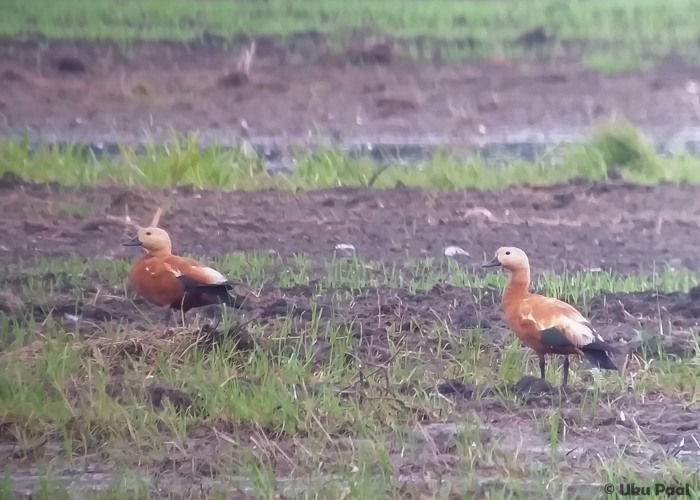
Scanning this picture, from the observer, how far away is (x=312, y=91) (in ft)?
9.73

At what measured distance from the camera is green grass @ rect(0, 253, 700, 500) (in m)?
2.34

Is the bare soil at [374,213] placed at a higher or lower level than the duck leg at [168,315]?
higher

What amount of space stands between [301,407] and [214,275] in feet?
1.43

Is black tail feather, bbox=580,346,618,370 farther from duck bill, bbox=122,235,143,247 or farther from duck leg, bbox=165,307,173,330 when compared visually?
duck bill, bbox=122,235,143,247

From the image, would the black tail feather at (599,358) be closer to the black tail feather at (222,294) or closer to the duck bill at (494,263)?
the duck bill at (494,263)

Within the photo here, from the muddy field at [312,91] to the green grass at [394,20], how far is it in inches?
1.6

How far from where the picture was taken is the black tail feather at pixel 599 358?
2.46m

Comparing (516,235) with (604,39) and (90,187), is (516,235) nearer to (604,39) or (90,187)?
(604,39)

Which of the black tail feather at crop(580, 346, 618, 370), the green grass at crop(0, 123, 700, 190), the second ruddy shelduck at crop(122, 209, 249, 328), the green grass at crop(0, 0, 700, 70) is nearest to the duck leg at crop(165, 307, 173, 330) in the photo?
the second ruddy shelduck at crop(122, 209, 249, 328)

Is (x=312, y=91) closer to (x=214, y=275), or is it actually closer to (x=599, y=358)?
(x=214, y=275)

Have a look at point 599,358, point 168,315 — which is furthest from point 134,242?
point 599,358

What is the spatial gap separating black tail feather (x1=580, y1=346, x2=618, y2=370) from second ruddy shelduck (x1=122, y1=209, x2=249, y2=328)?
861 mm

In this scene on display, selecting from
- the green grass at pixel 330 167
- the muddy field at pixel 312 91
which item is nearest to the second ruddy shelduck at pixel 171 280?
the green grass at pixel 330 167

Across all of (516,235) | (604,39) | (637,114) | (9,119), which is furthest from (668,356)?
(9,119)
